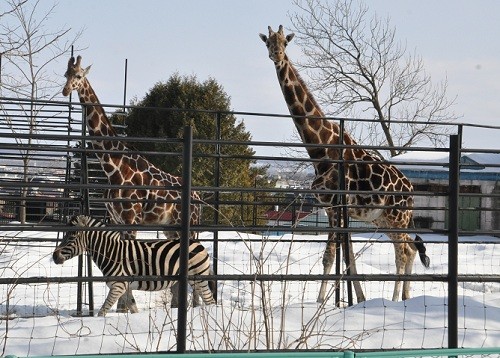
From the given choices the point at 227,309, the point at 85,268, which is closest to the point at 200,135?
the point at 85,268

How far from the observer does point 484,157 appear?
2586cm

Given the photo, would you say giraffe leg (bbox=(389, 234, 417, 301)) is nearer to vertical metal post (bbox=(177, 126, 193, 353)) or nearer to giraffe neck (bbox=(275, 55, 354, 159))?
giraffe neck (bbox=(275, 55, 354, 159))

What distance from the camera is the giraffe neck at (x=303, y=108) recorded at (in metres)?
11.9

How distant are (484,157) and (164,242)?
16505mm

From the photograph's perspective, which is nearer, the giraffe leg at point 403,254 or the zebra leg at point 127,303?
the zebra leg at point 127,303

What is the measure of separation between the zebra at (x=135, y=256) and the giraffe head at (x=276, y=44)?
8.67 ft

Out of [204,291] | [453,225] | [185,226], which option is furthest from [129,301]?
[453,225]

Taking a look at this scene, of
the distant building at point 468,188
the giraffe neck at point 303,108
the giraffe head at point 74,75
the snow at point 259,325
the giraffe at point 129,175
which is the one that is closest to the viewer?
the snow at point 259,325

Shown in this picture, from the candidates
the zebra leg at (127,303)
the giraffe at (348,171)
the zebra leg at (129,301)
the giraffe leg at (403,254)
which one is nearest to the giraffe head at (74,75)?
the giraffe at (348,171)

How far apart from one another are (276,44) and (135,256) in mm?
3064

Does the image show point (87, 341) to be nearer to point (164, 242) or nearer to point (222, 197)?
point (164, 242)

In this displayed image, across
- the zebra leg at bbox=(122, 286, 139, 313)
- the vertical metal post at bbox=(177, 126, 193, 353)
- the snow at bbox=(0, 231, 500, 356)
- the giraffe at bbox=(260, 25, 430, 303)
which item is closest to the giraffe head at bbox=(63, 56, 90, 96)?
the giraffe at bbox=(260, 25, 430, 303)

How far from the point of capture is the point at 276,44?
12.1 meters

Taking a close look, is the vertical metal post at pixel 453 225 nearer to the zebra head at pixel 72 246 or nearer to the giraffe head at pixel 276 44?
the zebra head at pixel 72 246
